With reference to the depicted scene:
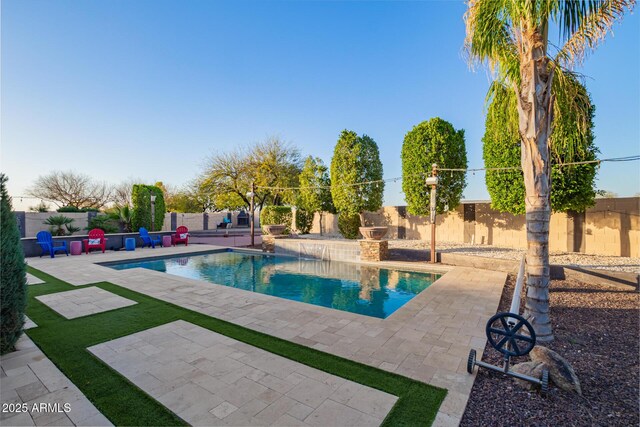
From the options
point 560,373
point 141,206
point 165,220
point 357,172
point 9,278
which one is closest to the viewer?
point 560,373

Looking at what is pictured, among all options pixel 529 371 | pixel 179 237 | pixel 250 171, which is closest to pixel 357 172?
pixel 179 237

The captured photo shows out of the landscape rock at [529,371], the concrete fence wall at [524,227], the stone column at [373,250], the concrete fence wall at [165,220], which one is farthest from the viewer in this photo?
the concrete fence wall at [165,220]

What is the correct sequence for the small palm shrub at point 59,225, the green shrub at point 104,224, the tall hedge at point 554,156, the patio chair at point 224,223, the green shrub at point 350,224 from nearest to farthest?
the tall hedge at point 554,156 → the small palm shrub at point 59,225 → the green shrub at point 350,224 → the green shrub at point 104,224 → the patio chair at point 224,223

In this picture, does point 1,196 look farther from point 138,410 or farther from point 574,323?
point 574,323

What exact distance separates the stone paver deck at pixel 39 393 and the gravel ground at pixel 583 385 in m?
3.49

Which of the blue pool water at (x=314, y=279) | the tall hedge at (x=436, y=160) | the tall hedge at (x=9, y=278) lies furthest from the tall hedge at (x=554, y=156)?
the tall hedge at (x=9, y=278)

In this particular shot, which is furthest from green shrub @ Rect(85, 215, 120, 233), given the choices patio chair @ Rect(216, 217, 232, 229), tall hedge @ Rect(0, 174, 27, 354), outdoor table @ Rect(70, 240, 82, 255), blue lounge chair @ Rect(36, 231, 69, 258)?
tall hedge @ Rect(0, 174, 27, 354)

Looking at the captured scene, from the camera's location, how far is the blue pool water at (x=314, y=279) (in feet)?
23.5

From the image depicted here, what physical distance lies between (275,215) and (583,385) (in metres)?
15.6

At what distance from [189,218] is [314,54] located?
65.2 ft

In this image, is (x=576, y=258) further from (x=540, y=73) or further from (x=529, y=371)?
(x=529, y=371)

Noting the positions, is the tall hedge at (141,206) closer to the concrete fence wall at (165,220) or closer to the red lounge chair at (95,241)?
the concrete fence wall at (165,220)

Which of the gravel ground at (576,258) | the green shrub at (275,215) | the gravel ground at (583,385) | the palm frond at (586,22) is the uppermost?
the palm frond at (586,22)

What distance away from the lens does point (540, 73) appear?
14.3 feet
